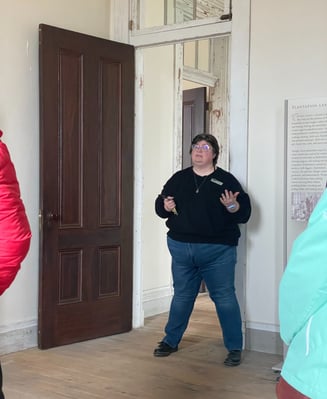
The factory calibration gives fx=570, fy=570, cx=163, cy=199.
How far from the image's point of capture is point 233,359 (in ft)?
11.3

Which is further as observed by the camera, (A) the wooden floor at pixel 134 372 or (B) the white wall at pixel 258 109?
(B) the white wall at pixel 258 109

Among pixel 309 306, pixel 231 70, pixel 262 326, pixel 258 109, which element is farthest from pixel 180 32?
pixel 309 306

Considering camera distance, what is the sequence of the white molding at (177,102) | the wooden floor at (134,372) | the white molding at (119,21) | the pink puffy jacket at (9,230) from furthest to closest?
1. the white molding at (177,102)
2. the white molding at (119,21)
3. the wooden floor at (134,372)
4. the pink puffy jacket at (9,230)

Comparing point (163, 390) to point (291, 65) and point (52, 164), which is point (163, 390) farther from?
point (291, 65)

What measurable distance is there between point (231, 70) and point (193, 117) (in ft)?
6.67

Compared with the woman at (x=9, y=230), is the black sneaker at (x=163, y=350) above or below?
A: below

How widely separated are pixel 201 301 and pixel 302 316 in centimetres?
477

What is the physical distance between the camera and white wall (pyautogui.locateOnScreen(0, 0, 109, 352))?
144 inches

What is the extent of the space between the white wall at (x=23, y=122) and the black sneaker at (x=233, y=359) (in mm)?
1294

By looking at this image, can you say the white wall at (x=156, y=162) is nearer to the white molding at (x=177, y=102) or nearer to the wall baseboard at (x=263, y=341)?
the white molding at (x=177, y=102)

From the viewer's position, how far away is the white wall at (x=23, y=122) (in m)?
3.65

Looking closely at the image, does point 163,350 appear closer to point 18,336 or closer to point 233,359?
point 233,359

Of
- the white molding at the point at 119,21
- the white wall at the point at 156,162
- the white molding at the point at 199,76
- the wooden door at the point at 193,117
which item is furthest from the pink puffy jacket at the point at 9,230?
the wooden door at the point at 193,117

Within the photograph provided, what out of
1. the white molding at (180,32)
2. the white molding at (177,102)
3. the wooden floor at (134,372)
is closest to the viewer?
the wooden floor at (134,372)
